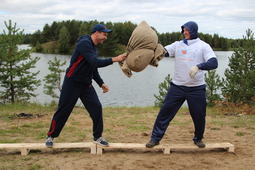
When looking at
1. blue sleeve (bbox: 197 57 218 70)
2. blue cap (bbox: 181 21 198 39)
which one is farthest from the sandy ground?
blue cap (bbox: 181 21 198 39)

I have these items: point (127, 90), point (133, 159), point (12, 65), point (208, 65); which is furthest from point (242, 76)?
point (127, 90)

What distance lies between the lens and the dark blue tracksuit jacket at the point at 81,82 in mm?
4613

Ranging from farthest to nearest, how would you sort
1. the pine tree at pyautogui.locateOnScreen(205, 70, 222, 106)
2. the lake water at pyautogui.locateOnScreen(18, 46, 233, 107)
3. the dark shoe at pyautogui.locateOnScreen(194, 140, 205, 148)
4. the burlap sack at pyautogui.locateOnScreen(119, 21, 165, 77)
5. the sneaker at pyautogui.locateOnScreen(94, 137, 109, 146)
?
the lake water at pyautogui.locateOnScreen(18, 46, 233, 107) < the pine tree at pyautogui.locateOnScreen(205, 70, 222, 106) < the dark shoe at pyautogui.locateOnScreen(194, 140, 205, 148) < the sneaker at pyautogui.locateOnScreen(94, 137, 109, 146) < the burlap sack at pyautogui.locateOnScreen(119, 21, 165, 77)

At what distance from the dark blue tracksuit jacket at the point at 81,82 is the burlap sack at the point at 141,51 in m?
0.39

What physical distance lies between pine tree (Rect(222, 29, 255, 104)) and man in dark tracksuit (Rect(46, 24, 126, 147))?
935cm

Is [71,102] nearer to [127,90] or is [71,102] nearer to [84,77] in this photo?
[84,77]

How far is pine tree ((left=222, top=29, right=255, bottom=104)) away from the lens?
12.7 meters

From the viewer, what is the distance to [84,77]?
486 centimetres

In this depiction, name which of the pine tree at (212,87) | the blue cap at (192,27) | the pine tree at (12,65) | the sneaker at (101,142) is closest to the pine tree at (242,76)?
the pine tree at (212,87)

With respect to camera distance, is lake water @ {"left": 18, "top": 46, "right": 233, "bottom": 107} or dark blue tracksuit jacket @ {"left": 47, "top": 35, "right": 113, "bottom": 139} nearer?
dark blue tracksuit jacket @ {"left": 47, "top": 35, "right": 113, "bottom": 139}

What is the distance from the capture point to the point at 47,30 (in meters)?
80.8

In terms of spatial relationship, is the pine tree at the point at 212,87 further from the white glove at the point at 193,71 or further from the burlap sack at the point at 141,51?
the white glove at the point at 193,71

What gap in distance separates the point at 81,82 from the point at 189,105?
193 centimetres

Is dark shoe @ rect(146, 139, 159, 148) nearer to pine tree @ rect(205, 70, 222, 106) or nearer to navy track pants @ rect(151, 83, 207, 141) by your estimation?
navy track pants @ rect(151, 83, 207, 141)
